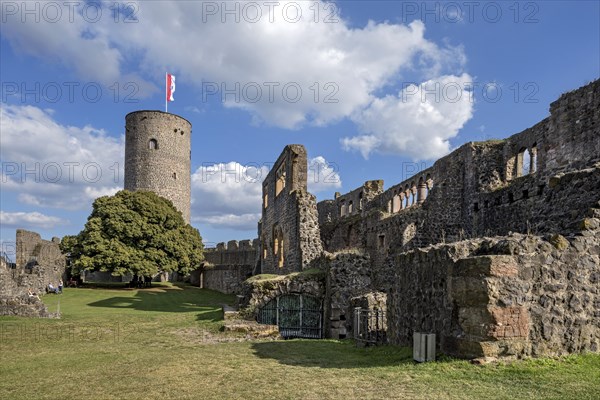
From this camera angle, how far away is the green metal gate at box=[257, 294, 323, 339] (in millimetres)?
16158

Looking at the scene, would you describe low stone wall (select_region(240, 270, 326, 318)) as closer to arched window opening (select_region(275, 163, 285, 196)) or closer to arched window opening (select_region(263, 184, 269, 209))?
arched window opening (select_region(275, 163, 285, 196))

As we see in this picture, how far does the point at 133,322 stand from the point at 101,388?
10517 mm

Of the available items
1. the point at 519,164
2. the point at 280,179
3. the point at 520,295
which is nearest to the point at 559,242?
the point at 520,295

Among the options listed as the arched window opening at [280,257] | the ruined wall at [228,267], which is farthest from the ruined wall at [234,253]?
the arched window opening at [280,257]

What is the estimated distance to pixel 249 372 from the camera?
25.3 ft

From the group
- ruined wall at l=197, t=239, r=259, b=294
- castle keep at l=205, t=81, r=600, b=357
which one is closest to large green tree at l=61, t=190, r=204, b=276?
ruined wall at l=197, t=239, r=259, b=294

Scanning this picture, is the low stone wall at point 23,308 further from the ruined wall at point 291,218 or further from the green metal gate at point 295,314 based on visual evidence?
→ the ruined wall at point 291,218

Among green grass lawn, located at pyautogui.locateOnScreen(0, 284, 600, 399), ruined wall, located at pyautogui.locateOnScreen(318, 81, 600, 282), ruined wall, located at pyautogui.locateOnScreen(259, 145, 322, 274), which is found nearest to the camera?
green grass lawn, located at pyautogui.locateOnScreen(0, 284, 600, 399)

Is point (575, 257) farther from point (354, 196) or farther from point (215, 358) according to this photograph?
point (354, 196)

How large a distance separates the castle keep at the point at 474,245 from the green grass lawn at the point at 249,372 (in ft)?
1.90

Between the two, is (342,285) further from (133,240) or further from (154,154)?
(154,154)

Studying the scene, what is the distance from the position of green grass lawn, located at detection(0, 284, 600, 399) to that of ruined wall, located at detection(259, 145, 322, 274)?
730cm

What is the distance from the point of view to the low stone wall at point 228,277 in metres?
35.1

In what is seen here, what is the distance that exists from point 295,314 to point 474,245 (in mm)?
9738
